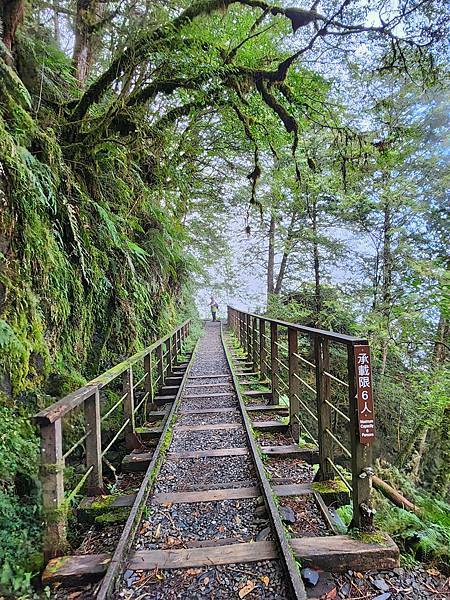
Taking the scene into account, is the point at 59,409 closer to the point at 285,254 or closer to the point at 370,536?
the point at 370,536

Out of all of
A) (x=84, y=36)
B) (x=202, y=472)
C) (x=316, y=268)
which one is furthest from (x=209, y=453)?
(x=316, y=268)

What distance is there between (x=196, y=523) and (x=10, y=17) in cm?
564

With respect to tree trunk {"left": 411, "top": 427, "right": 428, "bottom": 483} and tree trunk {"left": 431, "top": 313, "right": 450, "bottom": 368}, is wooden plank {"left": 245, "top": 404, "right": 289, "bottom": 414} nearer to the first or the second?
tree trunk {"left": 411, "top": 427, "right": 428, "bottom": 483}

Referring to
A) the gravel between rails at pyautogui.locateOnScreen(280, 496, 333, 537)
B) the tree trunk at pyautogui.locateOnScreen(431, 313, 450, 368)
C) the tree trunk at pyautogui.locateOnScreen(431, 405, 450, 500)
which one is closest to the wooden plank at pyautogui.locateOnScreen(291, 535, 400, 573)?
the gravel between rails at pyautogui.locateOnScreen(280, 496, 333, 537)

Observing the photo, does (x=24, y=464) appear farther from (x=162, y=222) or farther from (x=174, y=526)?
(x=162, y=222)

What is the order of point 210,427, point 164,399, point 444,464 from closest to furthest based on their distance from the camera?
point 210,427, point 164,399, point 444,464

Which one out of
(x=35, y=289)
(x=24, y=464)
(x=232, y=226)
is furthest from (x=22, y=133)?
(x=232, y=226)

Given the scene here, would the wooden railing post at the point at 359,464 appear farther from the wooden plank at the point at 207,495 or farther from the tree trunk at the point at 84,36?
the tree trunk at the point at 84,36

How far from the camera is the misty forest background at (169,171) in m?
3.17

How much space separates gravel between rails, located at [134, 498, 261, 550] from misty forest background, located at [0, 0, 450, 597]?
2.31 feet

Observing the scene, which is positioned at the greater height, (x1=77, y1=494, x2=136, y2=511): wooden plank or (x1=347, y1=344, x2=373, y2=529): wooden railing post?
(x1=347, y1=344, x2=373, y2=529): wooden railing post

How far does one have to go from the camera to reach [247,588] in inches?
70.9

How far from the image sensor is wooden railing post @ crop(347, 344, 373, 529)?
2119 millimetres

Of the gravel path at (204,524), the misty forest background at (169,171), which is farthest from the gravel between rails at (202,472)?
the misty forest background at (169,171)
